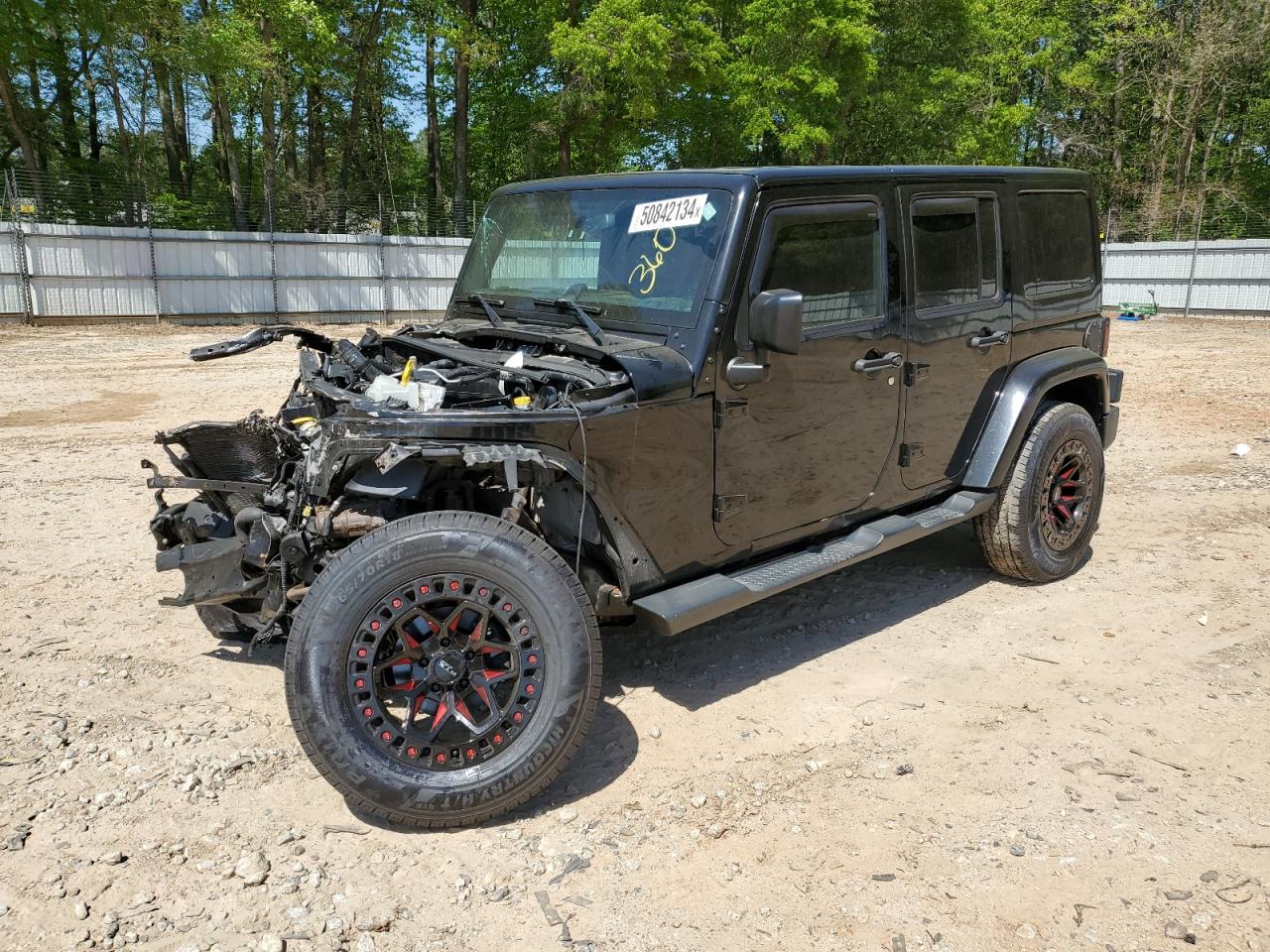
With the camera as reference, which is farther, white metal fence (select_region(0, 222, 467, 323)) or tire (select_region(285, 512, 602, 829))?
white metal fence (select_region(0, 222, 467, 323))

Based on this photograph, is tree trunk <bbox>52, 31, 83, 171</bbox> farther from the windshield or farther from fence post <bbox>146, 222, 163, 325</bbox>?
the windshield

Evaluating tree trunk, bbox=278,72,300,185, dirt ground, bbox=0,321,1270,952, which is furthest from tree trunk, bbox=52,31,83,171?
dirt ground, bbox=0,321,1270,952

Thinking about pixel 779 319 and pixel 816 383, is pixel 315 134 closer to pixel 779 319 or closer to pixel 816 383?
pixel 816 383

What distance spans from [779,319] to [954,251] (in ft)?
5.29

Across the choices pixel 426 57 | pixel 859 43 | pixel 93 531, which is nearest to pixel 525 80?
pixel 426 57

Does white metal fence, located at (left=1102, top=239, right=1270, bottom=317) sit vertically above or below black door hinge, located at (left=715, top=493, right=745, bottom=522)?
above

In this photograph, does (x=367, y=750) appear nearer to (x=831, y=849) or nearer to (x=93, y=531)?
(x=831, y=849)

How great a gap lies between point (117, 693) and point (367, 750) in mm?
1615

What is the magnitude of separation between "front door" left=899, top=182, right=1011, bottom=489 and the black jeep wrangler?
0.02m

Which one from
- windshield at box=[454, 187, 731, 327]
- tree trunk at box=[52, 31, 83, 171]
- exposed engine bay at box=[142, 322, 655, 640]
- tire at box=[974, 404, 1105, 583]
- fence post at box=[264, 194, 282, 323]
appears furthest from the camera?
tree trunk at box=[52, 31, 83, 171]

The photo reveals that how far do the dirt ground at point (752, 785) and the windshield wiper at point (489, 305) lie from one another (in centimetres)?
161

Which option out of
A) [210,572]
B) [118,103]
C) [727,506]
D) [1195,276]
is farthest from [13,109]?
[1195,276]

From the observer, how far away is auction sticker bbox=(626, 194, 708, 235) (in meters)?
3.96

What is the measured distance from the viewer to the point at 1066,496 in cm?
557
